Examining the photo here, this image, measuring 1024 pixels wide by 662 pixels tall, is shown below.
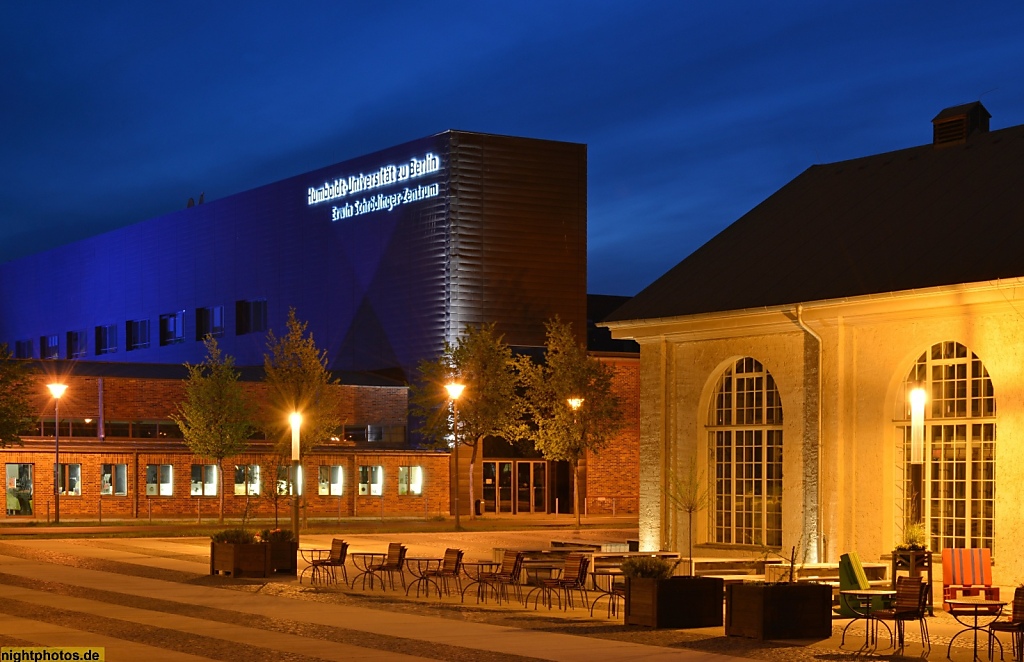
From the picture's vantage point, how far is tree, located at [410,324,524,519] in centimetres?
6216

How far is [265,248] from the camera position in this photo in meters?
79.2

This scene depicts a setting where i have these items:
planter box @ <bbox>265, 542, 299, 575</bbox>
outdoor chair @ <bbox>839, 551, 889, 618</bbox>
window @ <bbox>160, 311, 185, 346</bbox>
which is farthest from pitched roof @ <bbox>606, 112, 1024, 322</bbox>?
window @ <bbox>160, 311, 185, 346</bbox>

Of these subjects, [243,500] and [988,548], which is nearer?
[988,548]

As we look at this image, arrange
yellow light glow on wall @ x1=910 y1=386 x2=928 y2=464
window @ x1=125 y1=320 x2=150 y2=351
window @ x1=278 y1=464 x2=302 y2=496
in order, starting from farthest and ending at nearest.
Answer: window @ x1=125 y1=320 x2=150 y2=351 < window @ x1=278 y1=464 x2=302 y2=496 < yellow light glow on wall @ x1=910 y1=386 x2=928 y2=464

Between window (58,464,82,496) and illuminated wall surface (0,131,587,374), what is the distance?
1681 centimetres

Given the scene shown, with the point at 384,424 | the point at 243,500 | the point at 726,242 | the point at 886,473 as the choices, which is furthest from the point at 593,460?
the point at 886,473

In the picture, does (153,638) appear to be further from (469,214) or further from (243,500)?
(469,214)

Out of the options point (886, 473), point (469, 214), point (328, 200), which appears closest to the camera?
point (886, 473)

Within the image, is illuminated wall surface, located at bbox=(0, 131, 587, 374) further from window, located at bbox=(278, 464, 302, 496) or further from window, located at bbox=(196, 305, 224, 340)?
window, located at bbox=(278, 464, 302, 496)

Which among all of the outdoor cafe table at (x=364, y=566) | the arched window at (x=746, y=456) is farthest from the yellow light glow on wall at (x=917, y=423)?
the outdoor cafe table at (x=364, y=566)

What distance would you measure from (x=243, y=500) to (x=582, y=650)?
4535 centimetres

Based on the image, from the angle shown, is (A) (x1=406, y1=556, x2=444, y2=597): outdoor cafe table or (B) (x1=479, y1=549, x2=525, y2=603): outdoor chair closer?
(B) (x1=479, y1=549, x2=525, y2=603): outdoor chair

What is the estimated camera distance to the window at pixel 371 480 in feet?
215

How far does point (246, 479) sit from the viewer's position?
205 ft
